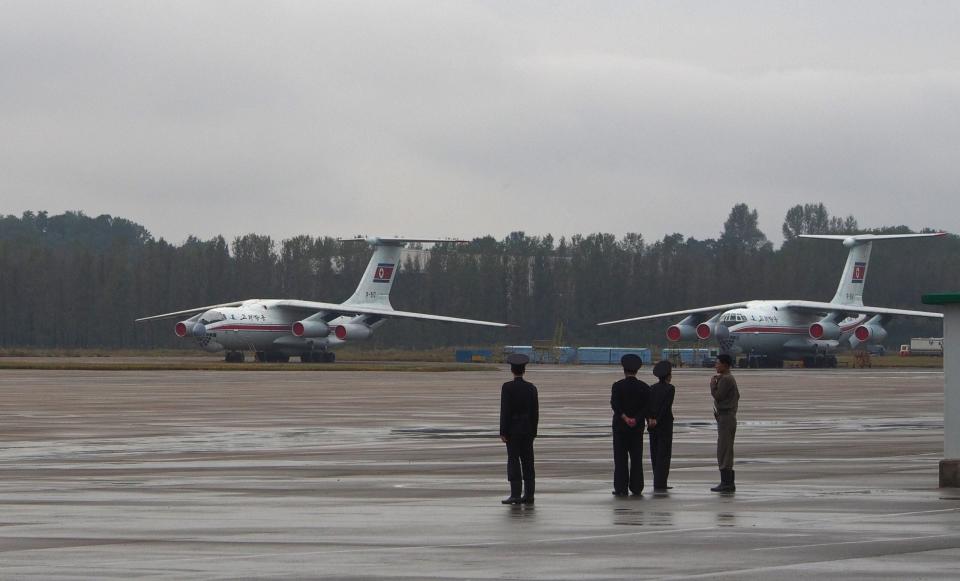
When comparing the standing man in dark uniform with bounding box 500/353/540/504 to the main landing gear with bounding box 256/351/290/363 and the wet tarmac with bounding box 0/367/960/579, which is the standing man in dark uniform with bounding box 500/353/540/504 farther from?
the main landing gear with bounding box 256/351/290/363

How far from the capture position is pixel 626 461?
56.1 feet

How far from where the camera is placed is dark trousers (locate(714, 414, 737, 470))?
17.1 metres

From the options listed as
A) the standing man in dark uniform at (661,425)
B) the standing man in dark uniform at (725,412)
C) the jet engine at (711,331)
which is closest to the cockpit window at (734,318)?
the jet engine at (711,331)

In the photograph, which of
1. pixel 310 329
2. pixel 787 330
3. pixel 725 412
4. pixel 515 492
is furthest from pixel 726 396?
pixel 787 330

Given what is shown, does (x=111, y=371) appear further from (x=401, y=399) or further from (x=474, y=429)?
(x=474, y=429)

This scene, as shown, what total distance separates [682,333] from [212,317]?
83.9 ft

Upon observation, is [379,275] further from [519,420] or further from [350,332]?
[519,420]

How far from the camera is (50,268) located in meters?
150

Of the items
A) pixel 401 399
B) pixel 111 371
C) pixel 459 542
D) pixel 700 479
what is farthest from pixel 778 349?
pixel 459 542

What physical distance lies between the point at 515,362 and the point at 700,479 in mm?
3570

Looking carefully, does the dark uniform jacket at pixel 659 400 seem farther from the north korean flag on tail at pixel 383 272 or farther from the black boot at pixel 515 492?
the north korean flag on tail at pixel 383 272

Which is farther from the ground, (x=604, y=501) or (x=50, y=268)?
(x=50, y=268)

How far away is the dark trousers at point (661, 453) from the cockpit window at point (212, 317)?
229 ft

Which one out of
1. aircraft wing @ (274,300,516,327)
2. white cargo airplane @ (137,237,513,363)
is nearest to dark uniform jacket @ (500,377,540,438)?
white cargo airplane @ (137,237,513,363)
